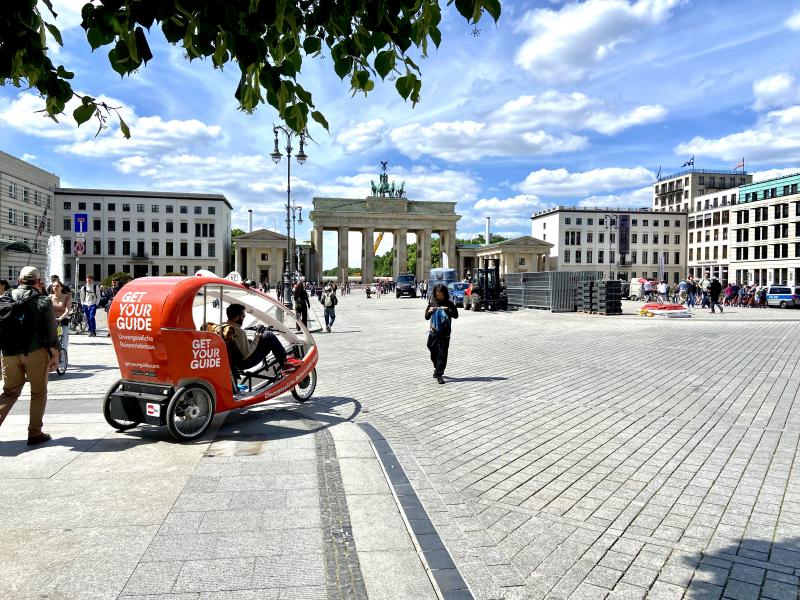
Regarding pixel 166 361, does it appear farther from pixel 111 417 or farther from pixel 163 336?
pixel 111 417

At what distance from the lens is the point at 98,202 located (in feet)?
291

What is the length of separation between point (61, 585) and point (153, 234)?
96.8 m

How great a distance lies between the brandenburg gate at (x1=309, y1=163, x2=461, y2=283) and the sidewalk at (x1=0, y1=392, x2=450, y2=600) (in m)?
92.5

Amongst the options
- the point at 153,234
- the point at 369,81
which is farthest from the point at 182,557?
the point at 153,234

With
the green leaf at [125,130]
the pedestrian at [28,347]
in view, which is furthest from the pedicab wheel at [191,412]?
the green leaf at [125,130]

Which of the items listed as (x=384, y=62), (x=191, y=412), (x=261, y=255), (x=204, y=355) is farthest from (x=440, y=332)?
(x=261, y=255)

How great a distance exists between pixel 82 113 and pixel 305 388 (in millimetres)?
5762

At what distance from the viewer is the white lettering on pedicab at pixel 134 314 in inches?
235

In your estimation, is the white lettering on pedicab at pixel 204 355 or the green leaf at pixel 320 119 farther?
the white lettering on pedicab at pixel 204 355

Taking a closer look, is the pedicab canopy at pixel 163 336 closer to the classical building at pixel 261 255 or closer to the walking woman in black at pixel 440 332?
the walking woman in black at pixel 440 332

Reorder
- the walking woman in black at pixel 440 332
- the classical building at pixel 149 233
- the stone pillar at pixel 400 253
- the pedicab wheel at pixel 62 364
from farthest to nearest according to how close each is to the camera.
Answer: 1. the stone pillar at pixel 400 253
2. the classical building at pixel 149 233
3. the pedicab wheel at pixel 62 364
4. the walking woman in black at pixel 440 332

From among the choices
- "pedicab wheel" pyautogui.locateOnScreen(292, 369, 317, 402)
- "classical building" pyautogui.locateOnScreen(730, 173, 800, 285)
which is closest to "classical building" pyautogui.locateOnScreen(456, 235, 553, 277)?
"classical building" pyautogui.locateOnScreen(730, 173, 800, 285)

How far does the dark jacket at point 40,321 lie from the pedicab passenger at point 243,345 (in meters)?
1.82

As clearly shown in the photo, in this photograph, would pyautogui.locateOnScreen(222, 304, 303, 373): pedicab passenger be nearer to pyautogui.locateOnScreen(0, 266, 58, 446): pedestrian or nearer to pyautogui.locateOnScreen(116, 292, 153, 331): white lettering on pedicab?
pyautogui.locateOnScreen(116, 292, 153, 331): white lettering on pedicab
